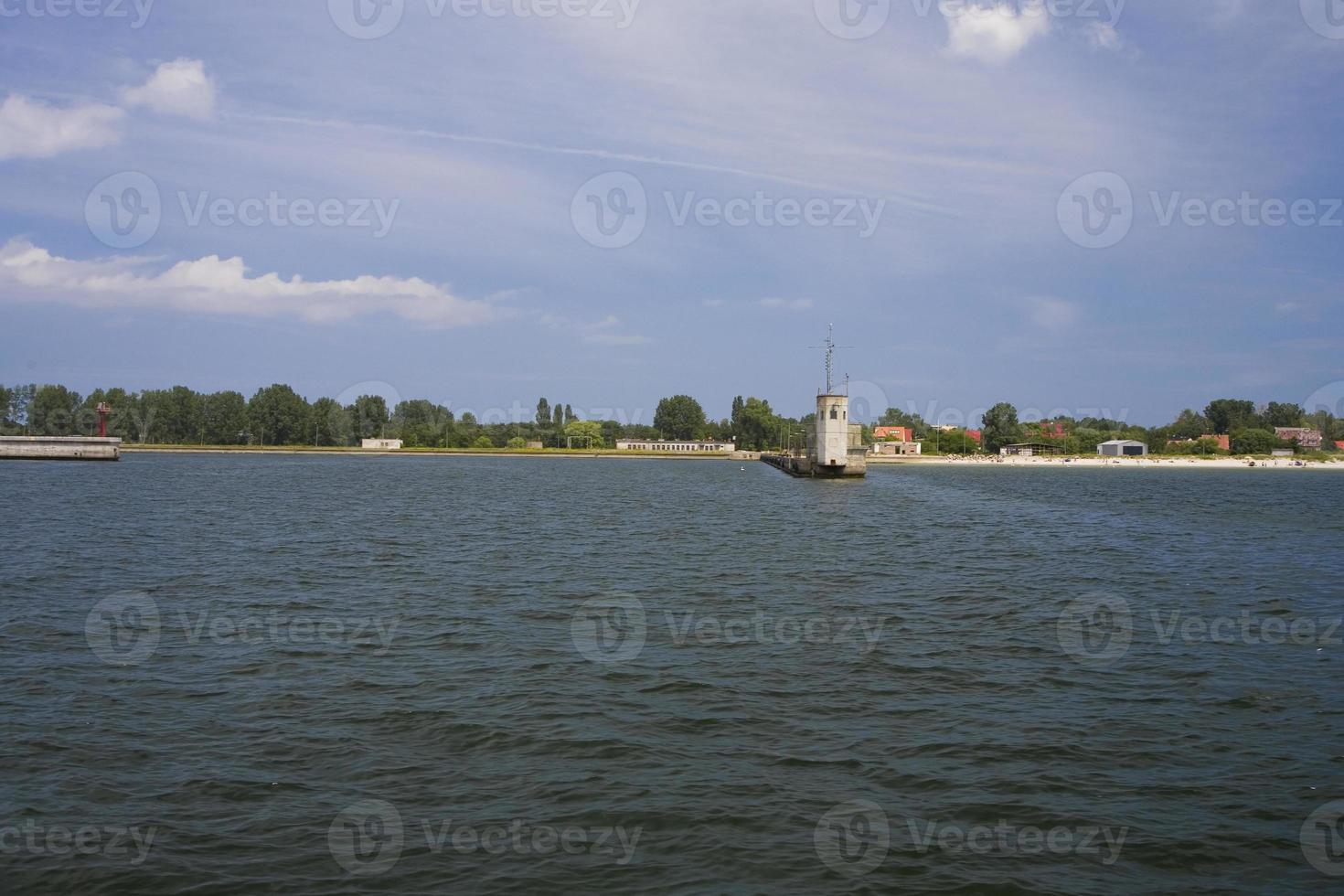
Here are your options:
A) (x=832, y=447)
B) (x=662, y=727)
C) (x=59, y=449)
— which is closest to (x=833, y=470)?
(x=832, y=447)

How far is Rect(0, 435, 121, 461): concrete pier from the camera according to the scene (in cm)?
13162

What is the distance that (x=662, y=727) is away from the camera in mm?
12492

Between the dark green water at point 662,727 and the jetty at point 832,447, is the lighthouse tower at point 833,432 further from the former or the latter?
the dark green water at point 662,727

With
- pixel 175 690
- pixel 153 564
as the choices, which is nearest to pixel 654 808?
pixel 175 690

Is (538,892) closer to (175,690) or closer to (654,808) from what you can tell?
(654,808)

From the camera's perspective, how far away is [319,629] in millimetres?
18312

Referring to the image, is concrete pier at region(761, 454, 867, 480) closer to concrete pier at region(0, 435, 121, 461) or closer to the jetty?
the jetty

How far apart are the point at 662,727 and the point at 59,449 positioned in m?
150

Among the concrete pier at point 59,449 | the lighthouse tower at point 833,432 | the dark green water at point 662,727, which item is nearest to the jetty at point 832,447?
the lighthouse tower at point 833,432

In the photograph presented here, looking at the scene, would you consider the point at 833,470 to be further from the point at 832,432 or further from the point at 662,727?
the point at 662,727

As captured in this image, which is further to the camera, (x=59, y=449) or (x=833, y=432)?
(x=59, y=449)

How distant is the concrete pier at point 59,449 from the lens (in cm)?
13162

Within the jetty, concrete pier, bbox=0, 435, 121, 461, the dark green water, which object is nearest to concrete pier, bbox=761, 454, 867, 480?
the jetty

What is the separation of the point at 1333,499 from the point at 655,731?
8180 cm
